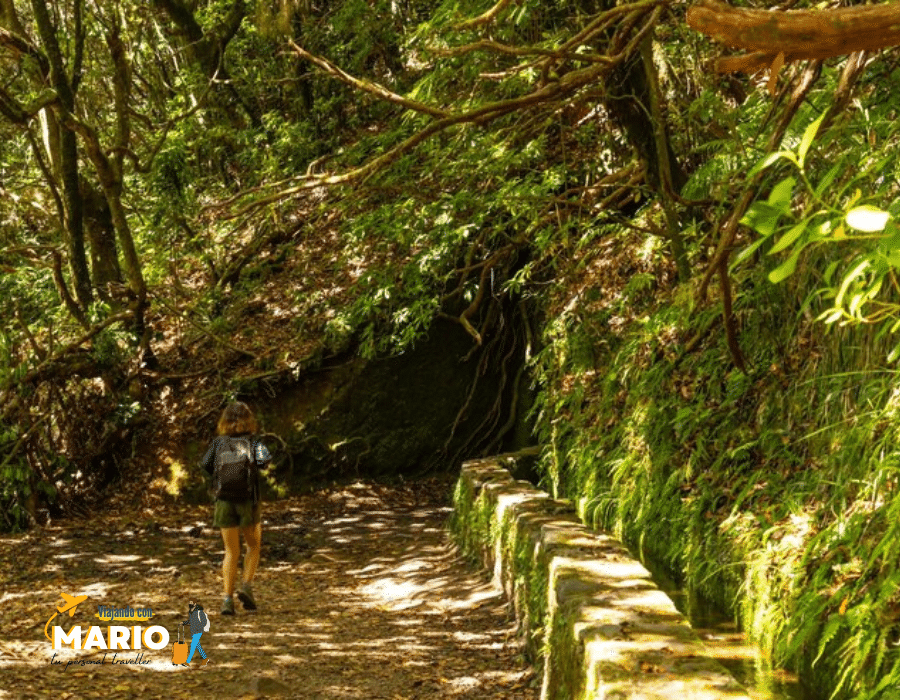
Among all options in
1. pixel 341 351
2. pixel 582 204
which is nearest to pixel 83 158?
pixel 341 351

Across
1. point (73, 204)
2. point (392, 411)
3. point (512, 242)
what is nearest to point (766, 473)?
point (512, 242)

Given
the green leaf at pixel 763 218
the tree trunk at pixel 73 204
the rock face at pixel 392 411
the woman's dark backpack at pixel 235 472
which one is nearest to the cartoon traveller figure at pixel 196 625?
the woman's dark backpack at pixel 235 472

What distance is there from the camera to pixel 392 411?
13.3 metres

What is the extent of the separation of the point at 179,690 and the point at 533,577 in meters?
2.20

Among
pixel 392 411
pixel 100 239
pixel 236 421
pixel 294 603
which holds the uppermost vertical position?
pixel 100 239

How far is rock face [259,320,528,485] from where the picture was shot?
13.0m

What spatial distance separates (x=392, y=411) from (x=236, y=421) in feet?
20.6

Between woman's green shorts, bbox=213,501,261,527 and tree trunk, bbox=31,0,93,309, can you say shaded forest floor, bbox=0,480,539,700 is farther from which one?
tree trunk, bbox=31,0,93,309

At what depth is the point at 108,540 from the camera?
1033 cm

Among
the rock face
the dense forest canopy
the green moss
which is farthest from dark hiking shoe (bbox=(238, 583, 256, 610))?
the rock face

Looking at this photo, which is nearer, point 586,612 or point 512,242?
point 586,612

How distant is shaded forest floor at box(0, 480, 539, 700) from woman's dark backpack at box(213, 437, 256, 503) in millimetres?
932

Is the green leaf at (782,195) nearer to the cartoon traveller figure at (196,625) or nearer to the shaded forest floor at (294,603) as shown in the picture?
the shaded forest floor at (294,603)

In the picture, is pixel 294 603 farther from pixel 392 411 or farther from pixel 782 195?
pixel 782 195
